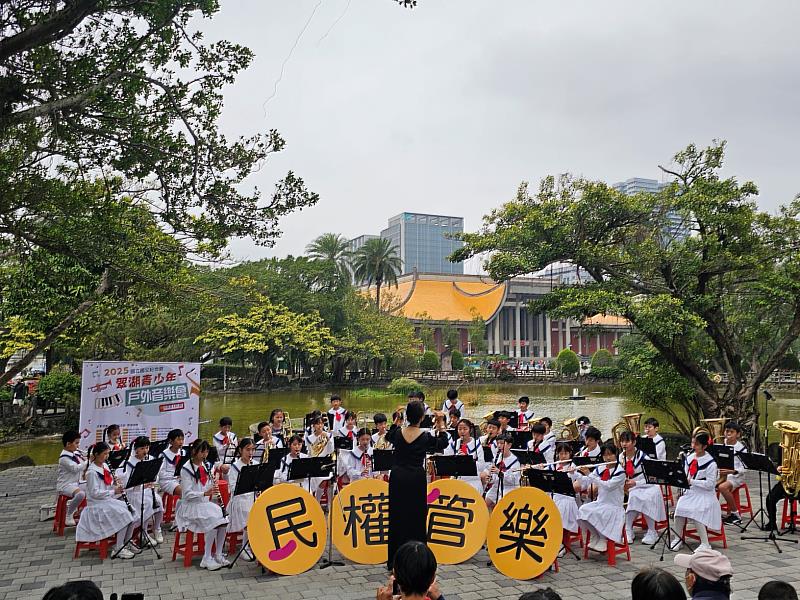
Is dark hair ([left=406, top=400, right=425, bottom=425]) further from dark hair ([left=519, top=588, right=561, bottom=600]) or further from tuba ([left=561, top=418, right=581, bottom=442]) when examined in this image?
tuba ([left=561, top=418, right=581, bottom=442])

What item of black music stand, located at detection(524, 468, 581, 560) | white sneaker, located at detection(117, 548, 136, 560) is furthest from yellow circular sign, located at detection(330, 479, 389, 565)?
white sneaker, located at detection(117, 548, 136, 560)

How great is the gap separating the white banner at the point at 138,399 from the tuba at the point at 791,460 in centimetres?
1002

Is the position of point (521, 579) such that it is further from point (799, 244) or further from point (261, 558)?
point (799, 244)

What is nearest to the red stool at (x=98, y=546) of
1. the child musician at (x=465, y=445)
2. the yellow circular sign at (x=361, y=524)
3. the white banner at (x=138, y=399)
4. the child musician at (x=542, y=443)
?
the yellow circular sign at (x=361, y=524)

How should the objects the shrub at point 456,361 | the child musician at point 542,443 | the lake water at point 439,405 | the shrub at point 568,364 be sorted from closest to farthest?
1. the child musician at point 542,443
2. the lake water at point 439,405
3. the shrub at point 568,364
4. the shrub at point 456,361

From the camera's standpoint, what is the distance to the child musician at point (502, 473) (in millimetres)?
8609

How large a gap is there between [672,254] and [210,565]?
35.3 feet

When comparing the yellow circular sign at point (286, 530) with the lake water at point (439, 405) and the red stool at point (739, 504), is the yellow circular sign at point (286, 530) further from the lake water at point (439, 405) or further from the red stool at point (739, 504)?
the lake water at point (439, 405)

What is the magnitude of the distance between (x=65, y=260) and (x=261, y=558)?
350 inches

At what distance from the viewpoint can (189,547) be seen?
23.7 feet

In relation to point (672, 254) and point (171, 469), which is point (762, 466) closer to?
point (672, 254)

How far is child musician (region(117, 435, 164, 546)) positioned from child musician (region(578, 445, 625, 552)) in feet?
17.8

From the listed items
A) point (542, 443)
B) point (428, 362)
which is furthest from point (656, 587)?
point (428, 362)

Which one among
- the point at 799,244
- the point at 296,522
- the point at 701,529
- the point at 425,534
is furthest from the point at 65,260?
the point at 799,244
